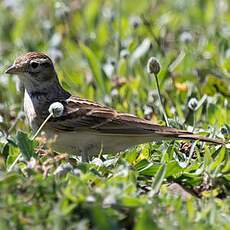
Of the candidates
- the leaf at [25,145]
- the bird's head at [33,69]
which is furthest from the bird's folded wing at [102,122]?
the leaf at [25,145]

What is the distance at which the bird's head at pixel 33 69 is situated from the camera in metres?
7.73

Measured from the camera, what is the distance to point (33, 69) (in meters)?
7.83

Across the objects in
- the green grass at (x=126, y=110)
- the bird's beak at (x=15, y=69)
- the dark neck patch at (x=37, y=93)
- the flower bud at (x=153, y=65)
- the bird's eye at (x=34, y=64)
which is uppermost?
the bird's beak at (x=15, y=69)

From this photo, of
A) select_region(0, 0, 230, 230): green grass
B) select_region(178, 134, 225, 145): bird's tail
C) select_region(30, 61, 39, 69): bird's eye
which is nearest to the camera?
select_region(0, 0, 230, 230): green grass

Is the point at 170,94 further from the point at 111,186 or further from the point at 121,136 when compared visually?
the point at 111,186

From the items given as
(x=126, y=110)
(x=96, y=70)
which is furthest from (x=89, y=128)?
(x=96, y=70)

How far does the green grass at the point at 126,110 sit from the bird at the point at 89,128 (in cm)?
11

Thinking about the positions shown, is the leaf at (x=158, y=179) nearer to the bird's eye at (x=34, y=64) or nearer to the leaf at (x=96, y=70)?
the bird's eye at (x=34, y=64)

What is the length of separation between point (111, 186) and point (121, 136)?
156cm

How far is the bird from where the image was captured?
7246mm

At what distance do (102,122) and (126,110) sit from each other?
1.71 meters

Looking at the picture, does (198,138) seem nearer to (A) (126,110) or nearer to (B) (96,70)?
(A) (126,110)

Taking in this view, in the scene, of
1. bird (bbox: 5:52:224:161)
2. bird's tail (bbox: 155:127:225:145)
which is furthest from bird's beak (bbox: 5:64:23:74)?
bird's tail (bbox: 155:127:225:145)

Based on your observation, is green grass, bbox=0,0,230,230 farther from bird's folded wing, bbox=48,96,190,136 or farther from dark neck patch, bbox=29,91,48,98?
dark neck patch, bbox=29,91,48,98
